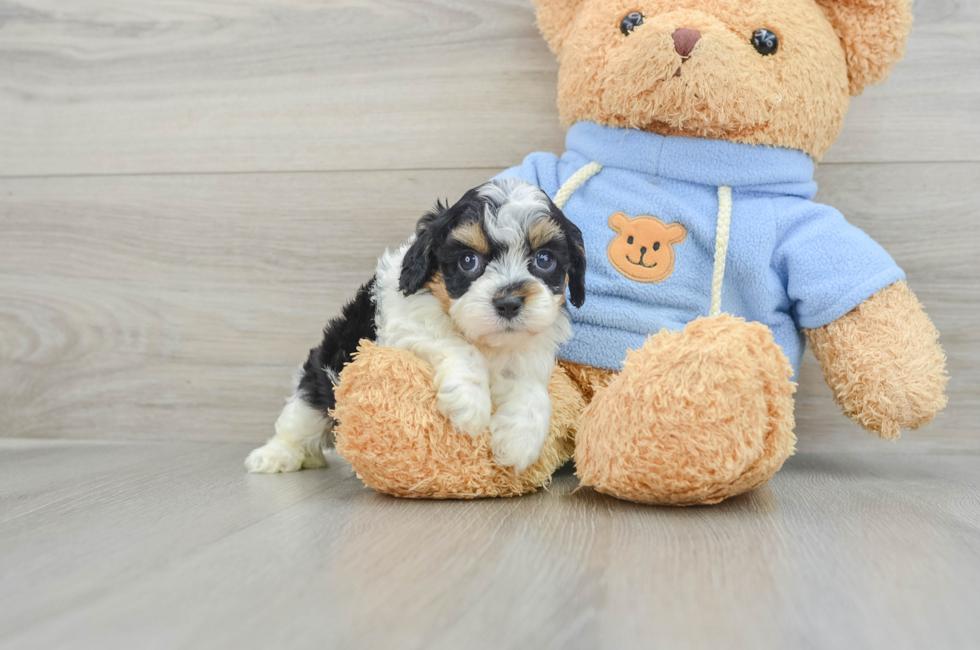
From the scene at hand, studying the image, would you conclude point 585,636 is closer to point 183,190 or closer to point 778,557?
point 778,557

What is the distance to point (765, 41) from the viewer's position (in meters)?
1.43

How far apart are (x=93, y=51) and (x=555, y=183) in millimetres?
1343

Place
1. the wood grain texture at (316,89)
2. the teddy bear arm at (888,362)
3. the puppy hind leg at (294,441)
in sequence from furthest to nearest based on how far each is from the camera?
the wood grain texture at (316,89) < the puppy hind leg at (294,441) < the teddy bear arm at (888,362)

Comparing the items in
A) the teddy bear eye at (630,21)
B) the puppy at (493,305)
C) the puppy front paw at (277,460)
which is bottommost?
the puppy front paw at (277,460)

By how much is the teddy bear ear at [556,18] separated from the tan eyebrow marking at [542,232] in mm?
627

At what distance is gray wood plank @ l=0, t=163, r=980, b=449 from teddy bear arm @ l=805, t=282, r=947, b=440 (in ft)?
1.51

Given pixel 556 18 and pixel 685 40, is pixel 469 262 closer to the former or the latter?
pixel 685 40

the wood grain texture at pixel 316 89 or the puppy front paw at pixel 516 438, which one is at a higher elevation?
the wood grain texture at pixel 316 89

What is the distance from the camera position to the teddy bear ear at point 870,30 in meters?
1.49

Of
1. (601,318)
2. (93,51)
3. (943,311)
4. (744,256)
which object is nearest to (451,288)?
(601,318)

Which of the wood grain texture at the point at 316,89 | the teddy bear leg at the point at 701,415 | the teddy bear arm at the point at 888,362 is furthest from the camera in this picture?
the wood grain texture at the point at 316,89

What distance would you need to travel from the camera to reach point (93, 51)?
202 centimetres

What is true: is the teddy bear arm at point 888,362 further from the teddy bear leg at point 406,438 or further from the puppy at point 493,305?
the teddy bear leg at point 406,438

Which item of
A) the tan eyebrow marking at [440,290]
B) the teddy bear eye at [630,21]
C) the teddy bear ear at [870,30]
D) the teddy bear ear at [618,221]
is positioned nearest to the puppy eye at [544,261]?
the tan eyebrow marking at [440,290]
